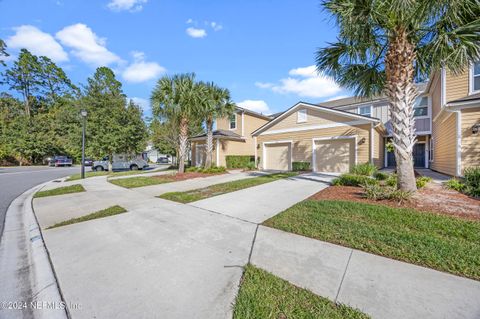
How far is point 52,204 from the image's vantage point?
20.2 feet

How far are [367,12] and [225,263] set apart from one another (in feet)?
23.3

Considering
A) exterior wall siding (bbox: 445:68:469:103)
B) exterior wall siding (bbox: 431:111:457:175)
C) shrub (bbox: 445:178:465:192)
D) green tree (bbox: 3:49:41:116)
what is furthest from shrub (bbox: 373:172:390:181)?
green tree (bbox: 3:49:41:116)

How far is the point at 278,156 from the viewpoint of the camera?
15469mm

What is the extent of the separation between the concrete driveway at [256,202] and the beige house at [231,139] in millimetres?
10730

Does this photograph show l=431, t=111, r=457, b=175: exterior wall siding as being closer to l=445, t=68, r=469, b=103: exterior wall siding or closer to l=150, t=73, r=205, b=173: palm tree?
l=445, t=68, r=469, b=103: exterior wall siding

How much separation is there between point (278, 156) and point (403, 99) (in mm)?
10183

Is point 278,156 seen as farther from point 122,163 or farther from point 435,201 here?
point 122,163

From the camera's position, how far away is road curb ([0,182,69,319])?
2023 millimetres

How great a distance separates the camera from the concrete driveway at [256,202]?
4.86 metres

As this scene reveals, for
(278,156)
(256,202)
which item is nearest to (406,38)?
(256,202)

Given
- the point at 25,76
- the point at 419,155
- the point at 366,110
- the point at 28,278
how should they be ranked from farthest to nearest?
the point at 25,76 < the point at 366,110 < the point at 419,155 < the point at 28,278

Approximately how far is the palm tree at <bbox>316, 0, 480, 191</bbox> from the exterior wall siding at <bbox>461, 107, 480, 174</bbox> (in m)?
3.24

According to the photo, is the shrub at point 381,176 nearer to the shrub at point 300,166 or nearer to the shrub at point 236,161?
the shrub at point 300,166

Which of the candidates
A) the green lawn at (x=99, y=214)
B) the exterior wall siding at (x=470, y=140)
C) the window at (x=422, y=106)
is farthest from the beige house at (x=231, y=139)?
the exterior wall siding at (x=470, y=140)
